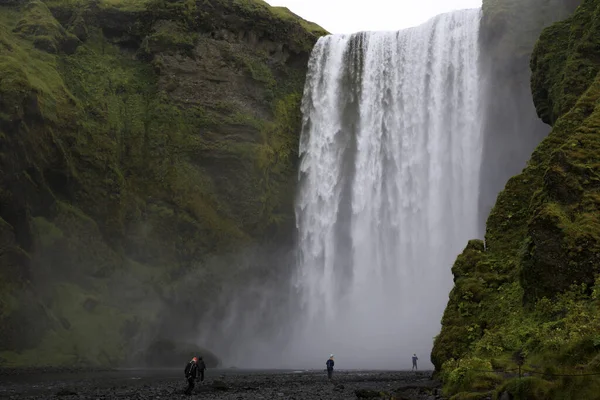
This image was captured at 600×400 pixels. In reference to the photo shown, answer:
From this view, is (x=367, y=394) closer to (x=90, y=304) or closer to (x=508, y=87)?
(x=90, y=304)

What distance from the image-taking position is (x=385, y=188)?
5247 cm

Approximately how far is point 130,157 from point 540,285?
41.8 meters

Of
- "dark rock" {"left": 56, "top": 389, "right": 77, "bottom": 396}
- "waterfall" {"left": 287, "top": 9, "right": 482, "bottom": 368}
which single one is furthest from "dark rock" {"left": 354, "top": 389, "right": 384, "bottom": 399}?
"waterfall" {"left": 287, "top": 9, "right": 482, "bottom": 368}

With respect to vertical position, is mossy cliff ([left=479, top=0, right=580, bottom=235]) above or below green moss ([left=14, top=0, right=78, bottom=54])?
below

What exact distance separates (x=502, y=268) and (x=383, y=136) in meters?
34.6

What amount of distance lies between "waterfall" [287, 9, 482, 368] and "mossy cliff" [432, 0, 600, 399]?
2463 centimetres

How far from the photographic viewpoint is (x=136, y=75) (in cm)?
5603

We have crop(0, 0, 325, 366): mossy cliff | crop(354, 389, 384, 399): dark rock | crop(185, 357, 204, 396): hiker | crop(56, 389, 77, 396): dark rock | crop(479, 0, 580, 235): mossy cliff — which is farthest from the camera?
crop(479, 0, 580, 235): mossy cliff

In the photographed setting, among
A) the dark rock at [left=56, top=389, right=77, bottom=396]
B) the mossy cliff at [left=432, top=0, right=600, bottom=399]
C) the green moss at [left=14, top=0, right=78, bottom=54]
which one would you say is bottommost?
the dark rock at [left=56, top=389, right=77, bottom=396]

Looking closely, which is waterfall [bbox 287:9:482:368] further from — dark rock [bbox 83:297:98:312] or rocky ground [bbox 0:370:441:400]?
rocky ground [bbox 0:370:441:400]

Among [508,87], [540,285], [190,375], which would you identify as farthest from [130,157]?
[540,285]

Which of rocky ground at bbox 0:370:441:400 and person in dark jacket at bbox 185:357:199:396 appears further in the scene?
person in dark jacket at bbox 185:357:199:396

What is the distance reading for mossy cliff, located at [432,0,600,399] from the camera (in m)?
12.5

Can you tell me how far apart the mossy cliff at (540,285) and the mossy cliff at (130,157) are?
97.7 feet
